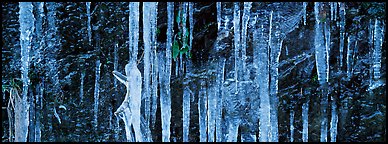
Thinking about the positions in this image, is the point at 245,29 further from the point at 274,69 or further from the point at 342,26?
the point at 342,26

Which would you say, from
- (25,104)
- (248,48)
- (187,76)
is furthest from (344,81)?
(25,104)

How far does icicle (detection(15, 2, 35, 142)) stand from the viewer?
3201 mm

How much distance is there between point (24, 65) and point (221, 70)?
4.59ft

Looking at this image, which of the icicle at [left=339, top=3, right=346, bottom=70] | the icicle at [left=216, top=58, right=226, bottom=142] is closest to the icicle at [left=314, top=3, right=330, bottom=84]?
the icicle at [left=339, top=3, right=346, bottom=70]

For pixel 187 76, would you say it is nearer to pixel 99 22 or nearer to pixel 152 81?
pixel 152 81

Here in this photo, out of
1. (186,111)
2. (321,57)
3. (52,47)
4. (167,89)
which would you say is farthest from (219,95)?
(52,47)

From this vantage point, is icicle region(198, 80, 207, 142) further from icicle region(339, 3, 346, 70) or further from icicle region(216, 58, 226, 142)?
icicle region(339, 3, 346, 70)

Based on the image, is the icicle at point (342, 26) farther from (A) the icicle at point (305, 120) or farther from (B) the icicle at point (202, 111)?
(B) the icicle at point (202, 111)

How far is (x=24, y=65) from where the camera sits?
323 centimetres

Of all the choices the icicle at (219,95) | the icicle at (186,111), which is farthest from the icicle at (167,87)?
the icicle at (219,95)

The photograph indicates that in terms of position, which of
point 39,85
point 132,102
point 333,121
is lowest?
point 333,121

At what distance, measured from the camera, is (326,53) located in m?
3.17

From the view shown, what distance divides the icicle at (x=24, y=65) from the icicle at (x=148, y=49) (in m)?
0.81

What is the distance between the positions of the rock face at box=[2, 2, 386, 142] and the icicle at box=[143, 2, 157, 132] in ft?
0.09
